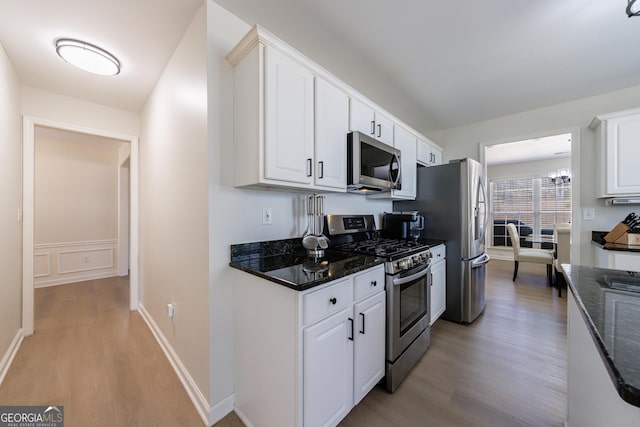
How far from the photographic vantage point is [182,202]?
1.84m

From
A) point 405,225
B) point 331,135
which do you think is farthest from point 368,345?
point 405,225

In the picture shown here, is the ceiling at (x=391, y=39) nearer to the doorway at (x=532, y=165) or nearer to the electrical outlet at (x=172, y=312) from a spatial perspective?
the doorway at (x=532, y=165)

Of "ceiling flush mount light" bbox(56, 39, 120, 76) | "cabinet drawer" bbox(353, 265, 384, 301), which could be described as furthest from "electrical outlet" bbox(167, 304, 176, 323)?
"ceiling flush mount light" bbox(56, 39, 120, 76)

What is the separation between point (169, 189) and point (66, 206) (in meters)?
3.97

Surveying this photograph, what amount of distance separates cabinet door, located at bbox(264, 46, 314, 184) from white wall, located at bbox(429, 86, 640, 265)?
3.39 meters

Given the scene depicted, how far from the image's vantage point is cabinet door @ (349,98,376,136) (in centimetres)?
201

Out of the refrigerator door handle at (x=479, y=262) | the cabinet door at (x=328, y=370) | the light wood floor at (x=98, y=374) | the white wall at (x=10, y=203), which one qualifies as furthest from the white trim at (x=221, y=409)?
the refrigerator door handle at (x=479, y=262)

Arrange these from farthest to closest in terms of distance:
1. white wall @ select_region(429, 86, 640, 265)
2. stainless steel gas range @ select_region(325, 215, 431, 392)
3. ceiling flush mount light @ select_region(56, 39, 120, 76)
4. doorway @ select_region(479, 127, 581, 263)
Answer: doorway @ select_region(479, 127, 581, 263) → white wall @ select_region(429, 86, 640, 265) → ceiling flush mount light @ select_region(56, 39, 120, 76) → stainless steel gas range @ select_region(325, 215, 431, 392)

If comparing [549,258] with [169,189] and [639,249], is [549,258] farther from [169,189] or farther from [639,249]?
[169,189]

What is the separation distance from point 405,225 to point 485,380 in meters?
1.48

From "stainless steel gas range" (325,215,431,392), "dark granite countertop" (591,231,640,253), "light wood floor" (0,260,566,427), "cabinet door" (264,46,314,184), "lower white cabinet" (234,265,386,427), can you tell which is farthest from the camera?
"dark granite countertop" (591,231,640,253)

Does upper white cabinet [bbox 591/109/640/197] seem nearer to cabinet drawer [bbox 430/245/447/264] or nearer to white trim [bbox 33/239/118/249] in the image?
cabinet drawer [bbox 430/245/447/264]

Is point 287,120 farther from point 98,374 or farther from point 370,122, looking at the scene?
point 98,374

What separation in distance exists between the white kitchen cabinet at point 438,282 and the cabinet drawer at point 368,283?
3.64 ft
